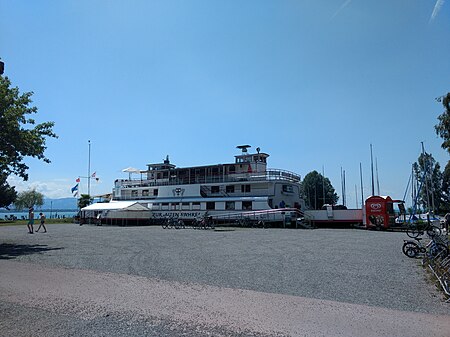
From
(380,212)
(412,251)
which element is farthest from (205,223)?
(412,251)

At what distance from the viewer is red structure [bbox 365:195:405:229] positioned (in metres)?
30.5

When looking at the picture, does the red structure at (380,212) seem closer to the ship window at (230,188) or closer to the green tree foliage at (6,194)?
the ship window at (230,188)

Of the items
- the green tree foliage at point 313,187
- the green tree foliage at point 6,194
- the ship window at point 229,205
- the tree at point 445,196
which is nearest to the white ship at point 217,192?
the ship window at point 229,205

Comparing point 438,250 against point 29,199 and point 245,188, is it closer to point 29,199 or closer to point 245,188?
point 245,188

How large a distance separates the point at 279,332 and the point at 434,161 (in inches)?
3003

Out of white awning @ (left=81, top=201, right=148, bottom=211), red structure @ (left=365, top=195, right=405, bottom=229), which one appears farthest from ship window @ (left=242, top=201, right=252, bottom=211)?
white awning @ (left=81, top=201, right=148, bottom=211)

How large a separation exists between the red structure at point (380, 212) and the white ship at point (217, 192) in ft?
21.4

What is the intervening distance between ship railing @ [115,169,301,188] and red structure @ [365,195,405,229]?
10033 millimetres

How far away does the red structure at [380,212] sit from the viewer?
30.5 metres

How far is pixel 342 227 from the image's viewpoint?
3400 centimetres

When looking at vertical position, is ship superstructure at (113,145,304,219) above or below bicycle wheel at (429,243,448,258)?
above

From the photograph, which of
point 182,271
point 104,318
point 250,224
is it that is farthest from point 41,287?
point 250,224

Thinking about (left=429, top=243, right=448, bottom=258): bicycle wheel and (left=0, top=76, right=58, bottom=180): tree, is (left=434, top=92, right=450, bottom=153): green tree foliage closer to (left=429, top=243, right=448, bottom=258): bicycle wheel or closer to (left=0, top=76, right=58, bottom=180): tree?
(left=429, top=243, right=448, bottom=258): bicycle wheel

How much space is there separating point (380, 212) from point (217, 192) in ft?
58.9
